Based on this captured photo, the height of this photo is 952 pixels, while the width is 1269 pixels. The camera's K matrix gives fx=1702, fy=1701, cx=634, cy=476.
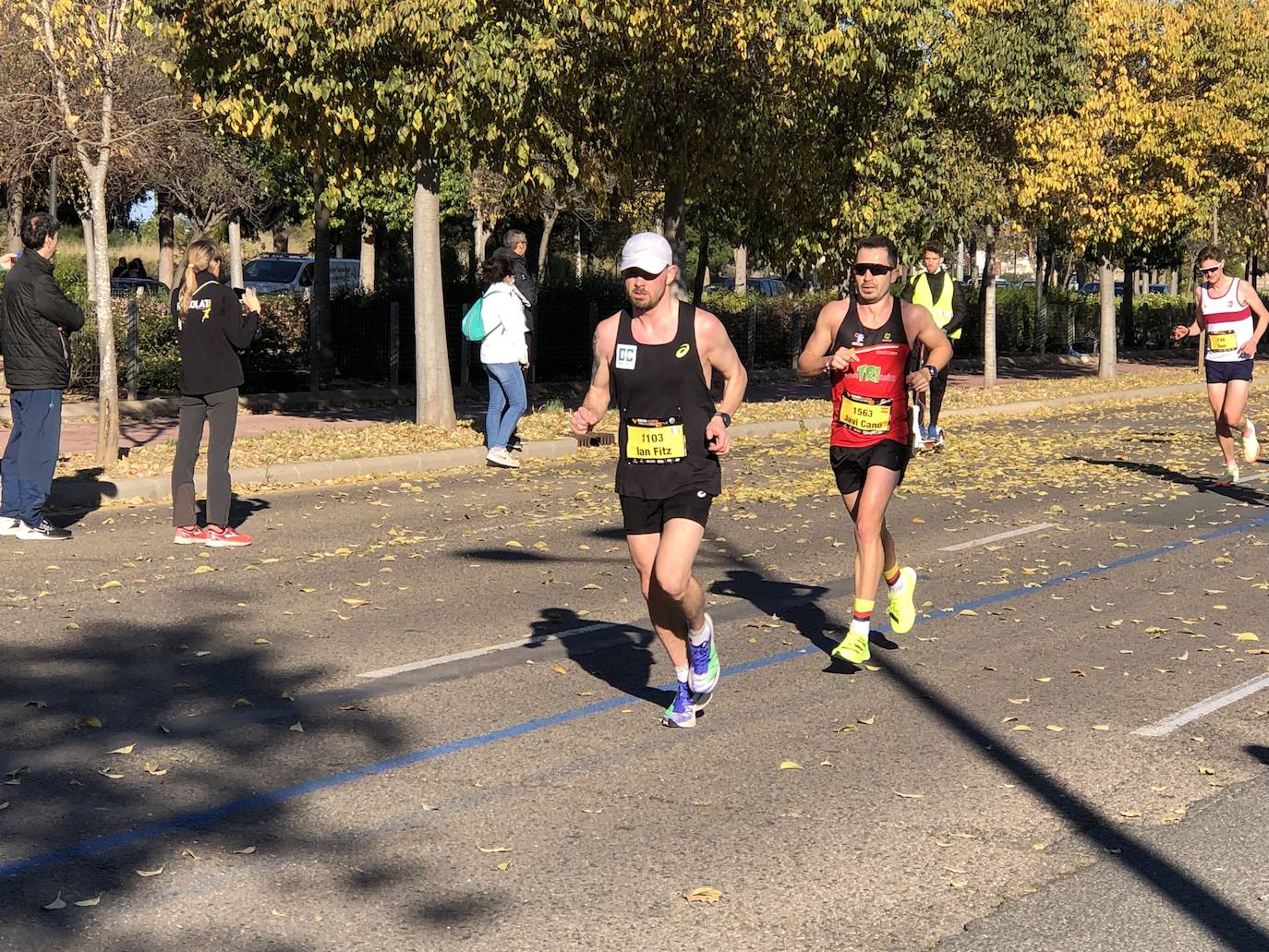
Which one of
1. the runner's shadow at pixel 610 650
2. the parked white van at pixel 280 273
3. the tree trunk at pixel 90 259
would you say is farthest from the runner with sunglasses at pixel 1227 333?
the parked white van at pixel 280 273

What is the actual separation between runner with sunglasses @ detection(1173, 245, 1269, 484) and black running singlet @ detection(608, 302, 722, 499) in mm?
8746

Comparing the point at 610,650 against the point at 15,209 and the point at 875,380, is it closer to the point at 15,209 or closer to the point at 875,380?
the point at 875,380

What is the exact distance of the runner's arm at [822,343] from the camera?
26.5 ft

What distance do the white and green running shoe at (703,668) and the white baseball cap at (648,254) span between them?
1401 mm

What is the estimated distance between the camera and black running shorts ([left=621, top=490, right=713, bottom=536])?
6594mm

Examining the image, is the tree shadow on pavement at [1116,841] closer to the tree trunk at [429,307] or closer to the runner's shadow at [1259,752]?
the runner's shadow at [1259,752]

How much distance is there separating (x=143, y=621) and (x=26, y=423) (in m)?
3.05

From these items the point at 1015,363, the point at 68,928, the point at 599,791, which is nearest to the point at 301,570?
the point at 599,791

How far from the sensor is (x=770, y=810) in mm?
5637

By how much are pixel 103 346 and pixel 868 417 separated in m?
9.07

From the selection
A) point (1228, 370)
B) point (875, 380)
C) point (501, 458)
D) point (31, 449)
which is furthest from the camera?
point (501, 458)

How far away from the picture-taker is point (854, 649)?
25.3 feet

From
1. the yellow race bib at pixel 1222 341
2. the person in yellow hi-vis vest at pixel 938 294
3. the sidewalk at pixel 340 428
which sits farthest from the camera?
the person in yellow hi-vis vest at pixel 938 294

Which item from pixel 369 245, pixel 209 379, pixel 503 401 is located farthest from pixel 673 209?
pixel 369 245
